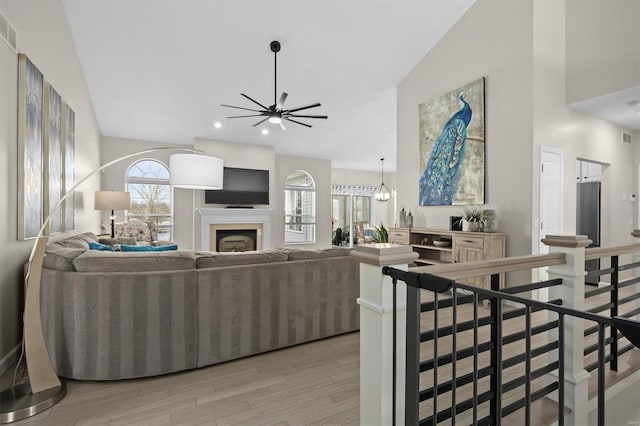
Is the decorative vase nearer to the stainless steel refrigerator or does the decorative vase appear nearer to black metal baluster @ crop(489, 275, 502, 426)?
the stainless steel refrigerator

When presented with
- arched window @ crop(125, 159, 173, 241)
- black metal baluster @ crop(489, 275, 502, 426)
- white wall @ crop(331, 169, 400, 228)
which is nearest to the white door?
black metal baluster @ crop(489, 275, 502, 426)

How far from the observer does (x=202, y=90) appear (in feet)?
17.7

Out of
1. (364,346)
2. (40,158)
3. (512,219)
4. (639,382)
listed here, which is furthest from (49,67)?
(639,382)

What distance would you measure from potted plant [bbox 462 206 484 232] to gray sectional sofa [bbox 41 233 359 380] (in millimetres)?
2661

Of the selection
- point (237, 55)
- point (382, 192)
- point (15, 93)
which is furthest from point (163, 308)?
point (382, 192)

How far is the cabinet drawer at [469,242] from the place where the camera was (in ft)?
13.4

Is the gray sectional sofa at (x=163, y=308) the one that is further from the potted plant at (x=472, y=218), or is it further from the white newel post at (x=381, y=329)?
the potted plant at (x=472, y=218)

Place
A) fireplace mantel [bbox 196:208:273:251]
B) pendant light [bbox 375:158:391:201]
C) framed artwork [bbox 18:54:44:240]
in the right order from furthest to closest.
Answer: pendant light [bbox 375:158:391:201], fireplace mantel [bbox 196:208:273:251], framed artwork [bbox 18:54:44:240]

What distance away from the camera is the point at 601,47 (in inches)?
162

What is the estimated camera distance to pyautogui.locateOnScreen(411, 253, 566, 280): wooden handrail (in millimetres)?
1387

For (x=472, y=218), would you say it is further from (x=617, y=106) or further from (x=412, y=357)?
(x=412, y=357)

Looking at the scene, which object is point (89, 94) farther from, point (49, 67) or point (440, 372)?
point (440, 372)

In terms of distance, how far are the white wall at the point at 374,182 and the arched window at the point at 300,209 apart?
1513 mm

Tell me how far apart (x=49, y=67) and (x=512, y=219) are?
18.3ft
